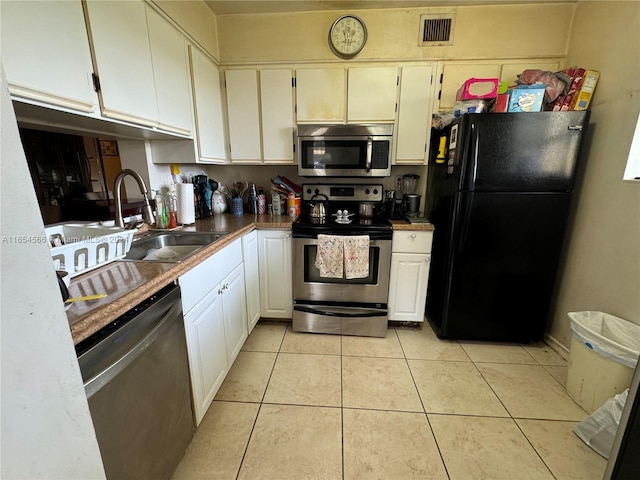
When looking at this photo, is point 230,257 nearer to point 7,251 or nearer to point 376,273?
point 376,273

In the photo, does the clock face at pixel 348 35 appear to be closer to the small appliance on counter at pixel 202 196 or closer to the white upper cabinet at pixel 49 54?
the small appliance on counter at pixel 202 196

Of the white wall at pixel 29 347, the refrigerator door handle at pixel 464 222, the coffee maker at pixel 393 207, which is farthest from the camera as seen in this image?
the coffee maker at pixel 393 207

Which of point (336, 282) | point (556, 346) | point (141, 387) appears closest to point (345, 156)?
point (336, 282)

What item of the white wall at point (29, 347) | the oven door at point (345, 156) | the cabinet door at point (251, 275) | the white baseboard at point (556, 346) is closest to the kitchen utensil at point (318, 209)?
the oven door at point (345, 156)

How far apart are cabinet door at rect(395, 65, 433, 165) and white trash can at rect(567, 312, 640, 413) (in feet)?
5.03

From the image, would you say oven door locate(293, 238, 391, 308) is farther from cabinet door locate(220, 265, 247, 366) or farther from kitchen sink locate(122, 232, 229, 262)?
kitchen sink locate(122, 232, 229, 262)

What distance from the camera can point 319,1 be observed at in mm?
2082

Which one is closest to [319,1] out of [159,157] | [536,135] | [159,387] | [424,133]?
[424,133]

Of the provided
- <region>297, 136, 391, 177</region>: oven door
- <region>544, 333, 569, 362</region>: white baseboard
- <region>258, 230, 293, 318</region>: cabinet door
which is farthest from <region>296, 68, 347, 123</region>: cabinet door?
<region>544, 333, 569, 362</region>: white baseboard

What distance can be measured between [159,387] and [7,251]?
807 mm

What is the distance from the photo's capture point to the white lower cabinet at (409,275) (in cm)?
214

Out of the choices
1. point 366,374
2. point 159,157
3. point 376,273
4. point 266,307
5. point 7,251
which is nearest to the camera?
point 7,251

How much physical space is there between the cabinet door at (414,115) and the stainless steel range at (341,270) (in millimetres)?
377

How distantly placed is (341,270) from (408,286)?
594mm
